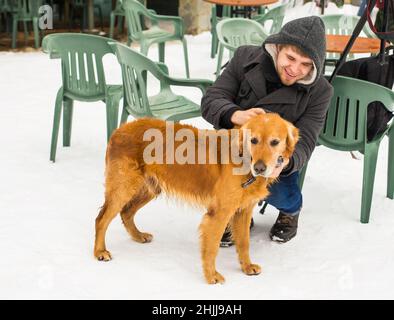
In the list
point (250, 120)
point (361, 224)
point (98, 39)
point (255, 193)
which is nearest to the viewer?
point (250, 120)

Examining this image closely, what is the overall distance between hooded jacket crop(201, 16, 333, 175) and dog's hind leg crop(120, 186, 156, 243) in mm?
574

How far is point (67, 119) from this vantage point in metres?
5.00

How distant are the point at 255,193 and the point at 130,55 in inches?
64.1

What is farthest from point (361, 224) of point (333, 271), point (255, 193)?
point (255, 193)

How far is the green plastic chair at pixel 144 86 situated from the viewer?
4.08m

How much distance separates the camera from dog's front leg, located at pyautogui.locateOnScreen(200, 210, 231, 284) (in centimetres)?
299

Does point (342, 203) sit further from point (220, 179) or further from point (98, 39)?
point (98, 39)

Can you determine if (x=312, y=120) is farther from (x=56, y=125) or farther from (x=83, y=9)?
(x=83, y=9)

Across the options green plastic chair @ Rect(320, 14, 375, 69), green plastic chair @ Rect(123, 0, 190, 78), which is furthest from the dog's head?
green plastic chair @ Rect(123, 0, 190, 78)

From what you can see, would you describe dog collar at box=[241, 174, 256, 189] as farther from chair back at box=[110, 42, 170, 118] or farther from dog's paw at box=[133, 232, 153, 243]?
chair back at box=[110, 42, 170, 118]

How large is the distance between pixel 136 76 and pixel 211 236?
1.56 m

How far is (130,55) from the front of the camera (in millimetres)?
4109

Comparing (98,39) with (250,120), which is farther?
(98,39)

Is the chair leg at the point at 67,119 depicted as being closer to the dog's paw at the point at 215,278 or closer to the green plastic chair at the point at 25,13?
the dog's paw at the point at 215,278
